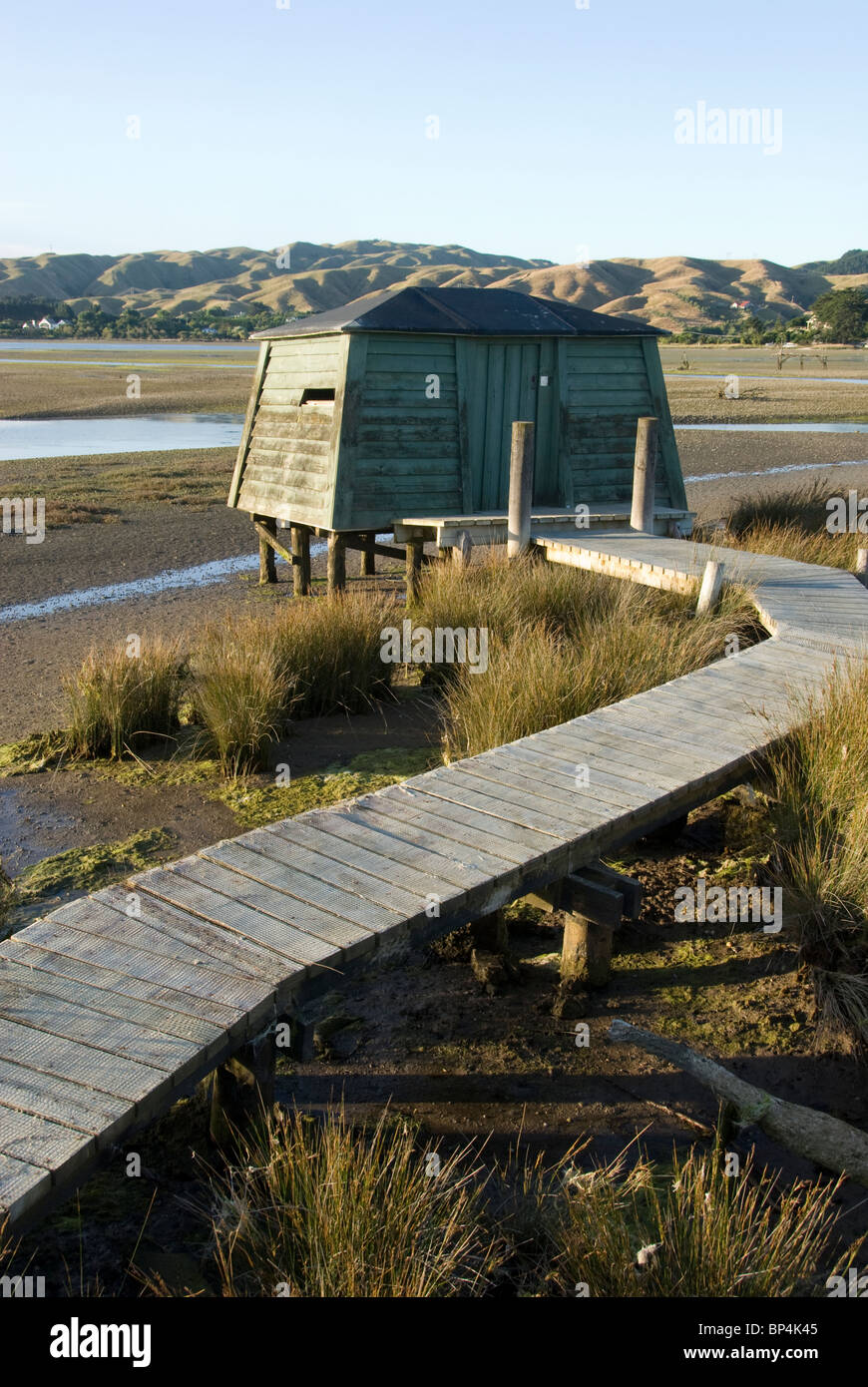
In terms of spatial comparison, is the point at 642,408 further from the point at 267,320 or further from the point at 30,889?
the point at 267,320

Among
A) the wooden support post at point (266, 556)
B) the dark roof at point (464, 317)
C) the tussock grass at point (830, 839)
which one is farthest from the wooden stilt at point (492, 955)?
the wooden support post at point (266, 556)

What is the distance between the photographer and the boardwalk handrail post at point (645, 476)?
1099cm

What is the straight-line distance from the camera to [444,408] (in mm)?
11789

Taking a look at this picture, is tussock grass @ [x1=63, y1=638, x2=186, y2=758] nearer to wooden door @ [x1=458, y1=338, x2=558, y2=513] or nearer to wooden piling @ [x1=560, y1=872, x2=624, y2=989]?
wooden piling @ [x1=560, y1=872, x2=624, y2=989]

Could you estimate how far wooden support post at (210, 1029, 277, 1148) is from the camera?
12.1 ft

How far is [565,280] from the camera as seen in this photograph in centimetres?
16075

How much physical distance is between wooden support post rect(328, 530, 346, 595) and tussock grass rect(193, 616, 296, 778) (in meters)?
3.78

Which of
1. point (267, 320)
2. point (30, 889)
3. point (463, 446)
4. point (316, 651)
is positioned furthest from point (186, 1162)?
point (267, 320)

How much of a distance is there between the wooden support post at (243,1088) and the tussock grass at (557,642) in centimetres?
310

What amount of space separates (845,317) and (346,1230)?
9458 cm

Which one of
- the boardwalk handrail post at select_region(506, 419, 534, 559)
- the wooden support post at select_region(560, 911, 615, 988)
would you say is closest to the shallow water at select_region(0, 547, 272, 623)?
the boardwalk handrail post at select_region(506, 419, 534, 559)

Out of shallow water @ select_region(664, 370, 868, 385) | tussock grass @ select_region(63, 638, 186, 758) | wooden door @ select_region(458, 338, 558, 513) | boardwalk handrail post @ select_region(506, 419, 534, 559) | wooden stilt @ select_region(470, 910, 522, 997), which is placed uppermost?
shallow water @ select_region(664, 370, 868, 385)

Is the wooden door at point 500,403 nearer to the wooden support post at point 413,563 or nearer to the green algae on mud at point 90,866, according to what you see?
the wooden support post at point 413,563

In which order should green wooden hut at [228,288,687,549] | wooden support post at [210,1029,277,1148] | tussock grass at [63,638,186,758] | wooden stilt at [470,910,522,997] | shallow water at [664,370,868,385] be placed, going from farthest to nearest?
shallow water at [664,370,868,385] → green wooden hut at [228,288,687,549] → tussock grass at [63,638,186,758] → wooden stilt at [470,910,522,997] → wooden support post at [210,1029,277,1148]
